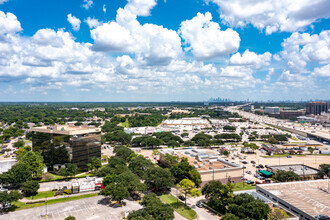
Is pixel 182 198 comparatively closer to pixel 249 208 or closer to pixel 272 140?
pixel 249 208

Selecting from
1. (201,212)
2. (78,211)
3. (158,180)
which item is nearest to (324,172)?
(201,212)

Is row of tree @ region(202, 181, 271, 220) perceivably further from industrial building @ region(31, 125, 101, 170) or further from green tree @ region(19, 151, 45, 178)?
green tree @ region(19, 151, 45, 178)

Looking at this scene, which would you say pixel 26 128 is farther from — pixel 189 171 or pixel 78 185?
pixel 189 171

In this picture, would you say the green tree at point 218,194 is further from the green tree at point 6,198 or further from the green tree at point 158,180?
the green tree at point 6,198

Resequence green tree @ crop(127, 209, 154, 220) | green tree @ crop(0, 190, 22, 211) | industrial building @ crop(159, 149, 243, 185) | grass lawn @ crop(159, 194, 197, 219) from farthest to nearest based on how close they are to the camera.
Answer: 1. industrial building @ crop(159, 149, 243, 185)
2. grass lawn @ crop(159, 194, 197, 219)
3. green tree @ crop(0, 190, 22, 211)
4. green tree @ crop(127, 209, 154, 220)

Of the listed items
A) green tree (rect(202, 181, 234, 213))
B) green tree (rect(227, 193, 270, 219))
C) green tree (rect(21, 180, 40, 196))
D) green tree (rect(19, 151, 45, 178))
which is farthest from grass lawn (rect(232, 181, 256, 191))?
green tree (rect(19, 151, 45, 178))

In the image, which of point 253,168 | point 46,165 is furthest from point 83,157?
point 253,168

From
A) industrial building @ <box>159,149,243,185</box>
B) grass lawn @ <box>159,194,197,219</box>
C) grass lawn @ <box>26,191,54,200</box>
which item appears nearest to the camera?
grass lawn @ <box>159,194,197,219</box>

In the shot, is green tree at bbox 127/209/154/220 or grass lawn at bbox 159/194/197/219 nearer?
green tree at bbox 127/209/154/220
